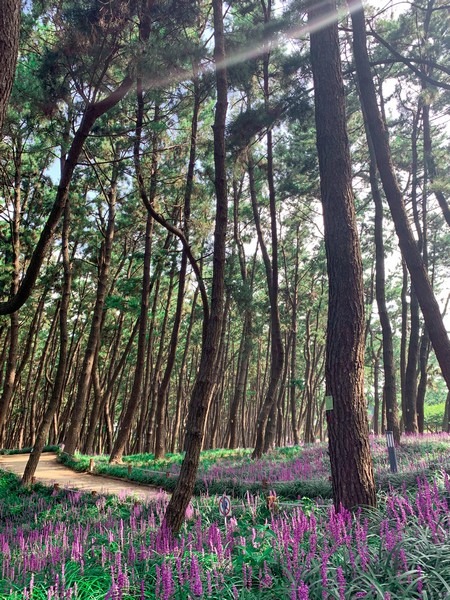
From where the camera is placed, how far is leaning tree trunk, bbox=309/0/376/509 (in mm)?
4715

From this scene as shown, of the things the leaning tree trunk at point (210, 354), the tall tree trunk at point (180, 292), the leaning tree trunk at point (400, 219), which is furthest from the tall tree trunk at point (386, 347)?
the leaning tree trunk at point (210, 354)

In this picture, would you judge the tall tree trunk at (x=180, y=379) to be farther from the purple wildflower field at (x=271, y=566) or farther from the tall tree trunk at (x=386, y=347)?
the purple wildflower field at (x=271, y=566)

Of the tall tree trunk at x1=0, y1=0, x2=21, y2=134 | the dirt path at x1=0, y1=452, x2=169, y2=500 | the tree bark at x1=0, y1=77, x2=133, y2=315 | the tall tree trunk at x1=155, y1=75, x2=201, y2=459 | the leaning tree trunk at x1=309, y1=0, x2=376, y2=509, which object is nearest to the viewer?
the tall tree trunk at x1=0, y1=0, x2=21, y2=134

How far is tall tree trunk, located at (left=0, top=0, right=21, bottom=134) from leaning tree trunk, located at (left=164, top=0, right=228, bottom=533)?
3.54 m

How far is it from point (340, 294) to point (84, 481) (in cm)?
998

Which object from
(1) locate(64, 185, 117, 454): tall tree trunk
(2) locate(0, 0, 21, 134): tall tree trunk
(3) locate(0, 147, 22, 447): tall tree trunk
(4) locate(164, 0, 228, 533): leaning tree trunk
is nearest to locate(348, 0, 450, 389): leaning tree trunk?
(4) locate(164, 0, 228, 533): leaning tree trunk

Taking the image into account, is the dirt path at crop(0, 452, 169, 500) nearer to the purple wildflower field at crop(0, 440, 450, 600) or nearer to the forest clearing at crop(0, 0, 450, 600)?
the forest clearing at crop(0, 0, 450, 600)

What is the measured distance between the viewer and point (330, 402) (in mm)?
4977

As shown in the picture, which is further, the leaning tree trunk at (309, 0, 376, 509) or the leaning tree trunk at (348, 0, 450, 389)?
the leaning tree trunk at (348, 0, 450, 389)

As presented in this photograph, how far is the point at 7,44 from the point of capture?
3209 mm

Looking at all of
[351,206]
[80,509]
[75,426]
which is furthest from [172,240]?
[351,206]

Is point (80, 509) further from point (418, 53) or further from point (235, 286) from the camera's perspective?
point (418, 53)

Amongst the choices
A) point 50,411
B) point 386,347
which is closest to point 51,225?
point 50,411

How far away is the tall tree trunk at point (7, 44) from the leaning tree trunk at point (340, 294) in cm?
352
